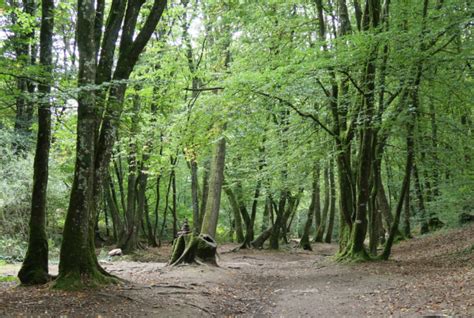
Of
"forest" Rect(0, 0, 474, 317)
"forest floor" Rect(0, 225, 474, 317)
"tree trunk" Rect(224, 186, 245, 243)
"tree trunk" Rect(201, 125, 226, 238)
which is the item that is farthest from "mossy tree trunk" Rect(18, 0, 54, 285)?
"tree trunk" Rect(224, 186, 245, 243)

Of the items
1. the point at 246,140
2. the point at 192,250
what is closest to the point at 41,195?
the point at 192,250

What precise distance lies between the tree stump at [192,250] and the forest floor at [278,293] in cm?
40

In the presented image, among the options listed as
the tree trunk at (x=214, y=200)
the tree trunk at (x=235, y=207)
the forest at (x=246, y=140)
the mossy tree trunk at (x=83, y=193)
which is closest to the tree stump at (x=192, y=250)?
the forest at (x=246, y=140)

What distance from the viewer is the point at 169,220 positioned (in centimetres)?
3328

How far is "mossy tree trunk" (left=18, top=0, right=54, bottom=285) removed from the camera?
26.6ft

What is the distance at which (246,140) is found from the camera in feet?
62.7

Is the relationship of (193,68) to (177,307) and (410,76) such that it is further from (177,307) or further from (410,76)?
(177,307)

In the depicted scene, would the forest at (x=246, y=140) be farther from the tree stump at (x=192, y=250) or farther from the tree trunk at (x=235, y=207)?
the tree trunk at (x=235, y=207)

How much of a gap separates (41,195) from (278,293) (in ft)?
18.9

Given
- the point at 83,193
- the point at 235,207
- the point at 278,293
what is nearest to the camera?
the point at 83,193

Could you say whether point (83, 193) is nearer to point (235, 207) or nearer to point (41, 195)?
point (41, 195)

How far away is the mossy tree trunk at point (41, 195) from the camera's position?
26.6ft

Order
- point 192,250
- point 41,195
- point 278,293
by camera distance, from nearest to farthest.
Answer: point 41,195 → point 278,293 → point 192,250

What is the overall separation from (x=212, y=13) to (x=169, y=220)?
20903mm
